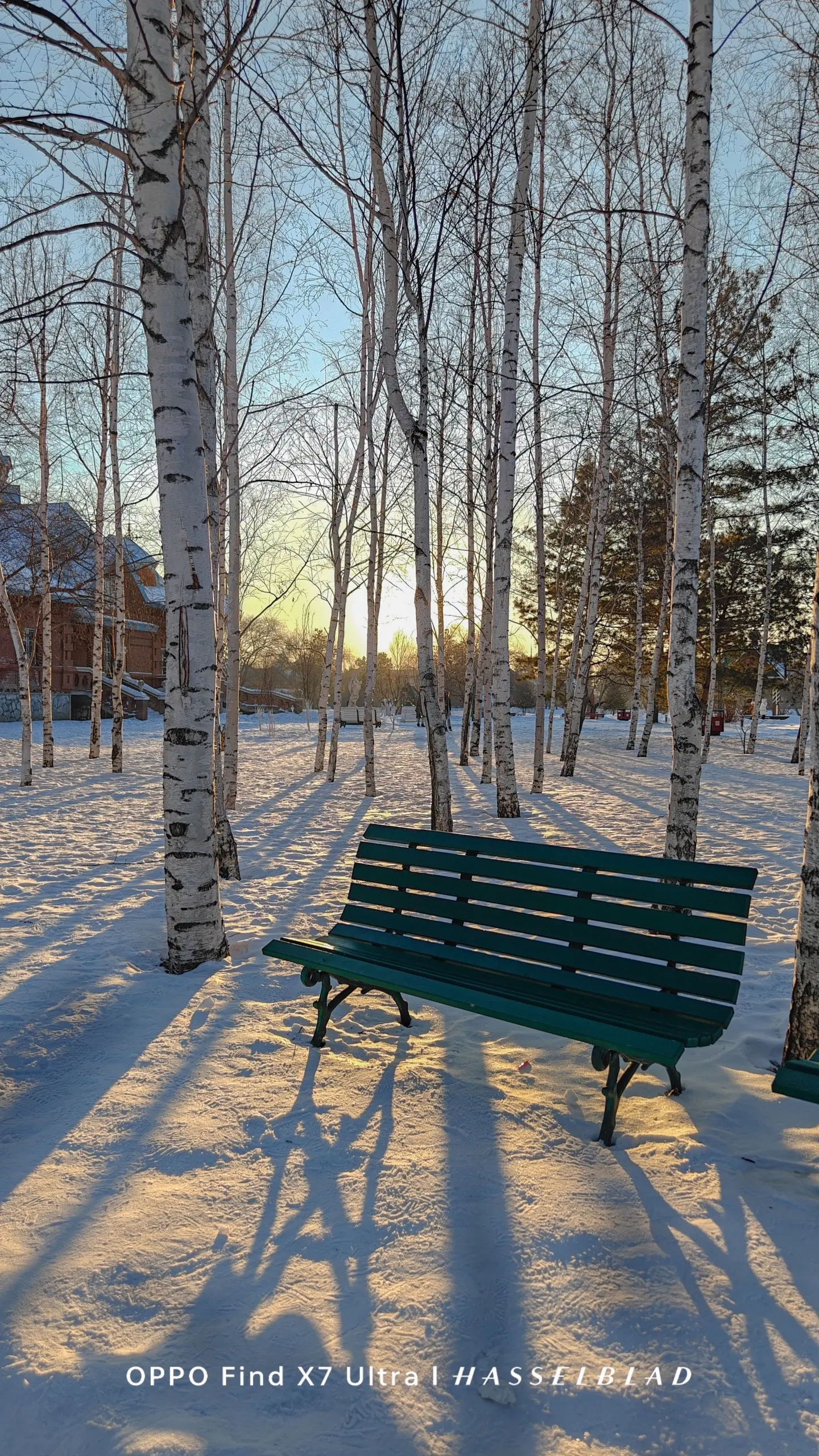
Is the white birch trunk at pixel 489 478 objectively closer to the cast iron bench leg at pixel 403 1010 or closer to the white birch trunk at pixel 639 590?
the white birch trunk at pixel 639 590

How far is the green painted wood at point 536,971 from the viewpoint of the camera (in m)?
2.95

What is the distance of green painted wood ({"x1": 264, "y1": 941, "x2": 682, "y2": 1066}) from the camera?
255cm

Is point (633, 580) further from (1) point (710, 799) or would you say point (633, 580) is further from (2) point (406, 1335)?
(2) point (406, 1335)

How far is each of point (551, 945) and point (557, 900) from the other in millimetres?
201

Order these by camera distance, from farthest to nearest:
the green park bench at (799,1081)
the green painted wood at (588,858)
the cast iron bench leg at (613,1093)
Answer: the green painted wood at (588,858) → the cast iron bench leg at (613,1093) → the green park bench at (799,1081)

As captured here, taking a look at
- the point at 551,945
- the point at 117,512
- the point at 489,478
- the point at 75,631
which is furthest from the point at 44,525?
the point at 75,631

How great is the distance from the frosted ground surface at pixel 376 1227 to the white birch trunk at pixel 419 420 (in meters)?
3.69

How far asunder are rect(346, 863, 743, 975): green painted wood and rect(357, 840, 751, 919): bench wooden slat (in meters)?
0.06

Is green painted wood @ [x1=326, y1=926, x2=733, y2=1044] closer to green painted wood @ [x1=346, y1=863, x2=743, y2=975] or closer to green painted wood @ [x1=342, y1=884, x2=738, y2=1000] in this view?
green painted wood @ [x1=342, y1=884, x2=738, y2=1000]

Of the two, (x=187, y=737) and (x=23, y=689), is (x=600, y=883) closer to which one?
(x=187, y=737)

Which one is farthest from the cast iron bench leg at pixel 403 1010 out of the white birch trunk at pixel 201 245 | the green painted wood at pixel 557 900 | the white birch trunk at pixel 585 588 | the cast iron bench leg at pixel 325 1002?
the white birch trunk at pixel 585 588

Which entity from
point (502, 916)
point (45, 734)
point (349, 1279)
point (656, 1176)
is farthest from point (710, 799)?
point (45, 734)

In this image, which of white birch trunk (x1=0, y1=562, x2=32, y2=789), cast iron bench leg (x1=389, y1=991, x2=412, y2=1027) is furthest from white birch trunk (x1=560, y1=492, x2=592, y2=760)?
cast iron bench leg (x1=389, y1=991, x2=412, y2=1027)

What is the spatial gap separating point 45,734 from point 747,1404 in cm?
1777
